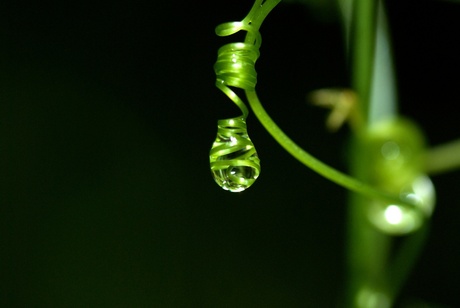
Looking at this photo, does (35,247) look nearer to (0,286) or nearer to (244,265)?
(0,286)

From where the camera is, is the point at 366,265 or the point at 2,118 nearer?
the point at 366,265

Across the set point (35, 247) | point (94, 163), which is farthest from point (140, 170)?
point (35, 247)

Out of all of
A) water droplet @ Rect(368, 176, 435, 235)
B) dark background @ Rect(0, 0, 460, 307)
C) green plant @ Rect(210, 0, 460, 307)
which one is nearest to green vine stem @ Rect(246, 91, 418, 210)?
green plant @ Rect(210, 0, 460, 307)

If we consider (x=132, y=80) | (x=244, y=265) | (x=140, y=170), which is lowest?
(x=244, y=265)

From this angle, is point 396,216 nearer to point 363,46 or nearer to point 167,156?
point 363,46

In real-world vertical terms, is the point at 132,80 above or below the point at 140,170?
above

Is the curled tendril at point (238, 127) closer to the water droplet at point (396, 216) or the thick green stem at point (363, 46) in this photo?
the thick green stem at point (363, 46)

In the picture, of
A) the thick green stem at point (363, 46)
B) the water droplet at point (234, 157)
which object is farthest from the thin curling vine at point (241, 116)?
the thick green stem at point (363, 46)
